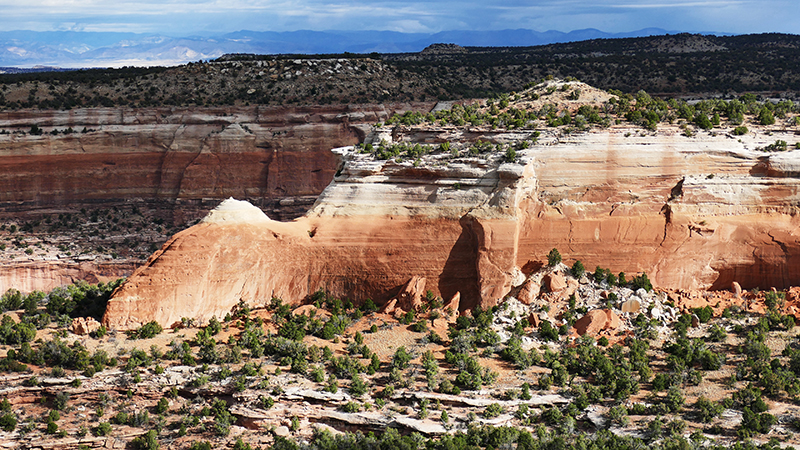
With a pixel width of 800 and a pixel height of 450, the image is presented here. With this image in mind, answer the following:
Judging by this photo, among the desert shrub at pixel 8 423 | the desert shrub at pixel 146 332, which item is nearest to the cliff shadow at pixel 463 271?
the desert shrub at pixel 146 332

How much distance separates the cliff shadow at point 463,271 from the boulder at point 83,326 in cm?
1279

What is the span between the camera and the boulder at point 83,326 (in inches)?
1096

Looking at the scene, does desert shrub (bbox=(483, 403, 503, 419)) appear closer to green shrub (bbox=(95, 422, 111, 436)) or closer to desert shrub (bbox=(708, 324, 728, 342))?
desert shrub (bbox=(708, 324, 728, 342))

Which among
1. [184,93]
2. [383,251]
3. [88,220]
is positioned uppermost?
[184,93]

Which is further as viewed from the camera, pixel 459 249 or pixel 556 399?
pixel 459 249

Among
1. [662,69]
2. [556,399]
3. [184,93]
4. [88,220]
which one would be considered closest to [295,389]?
[556,399]

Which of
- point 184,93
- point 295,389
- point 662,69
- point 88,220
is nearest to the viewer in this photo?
point 295,389

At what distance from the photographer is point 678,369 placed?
26.1m

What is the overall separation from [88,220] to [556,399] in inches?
1740

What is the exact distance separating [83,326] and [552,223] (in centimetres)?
1769

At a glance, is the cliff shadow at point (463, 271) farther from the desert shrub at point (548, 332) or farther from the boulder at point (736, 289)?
the boulder at point (736, 289)

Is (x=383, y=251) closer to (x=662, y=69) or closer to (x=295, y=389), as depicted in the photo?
(x=295, y=389)

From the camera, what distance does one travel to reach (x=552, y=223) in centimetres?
3055

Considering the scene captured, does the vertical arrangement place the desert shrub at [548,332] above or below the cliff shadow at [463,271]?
below
